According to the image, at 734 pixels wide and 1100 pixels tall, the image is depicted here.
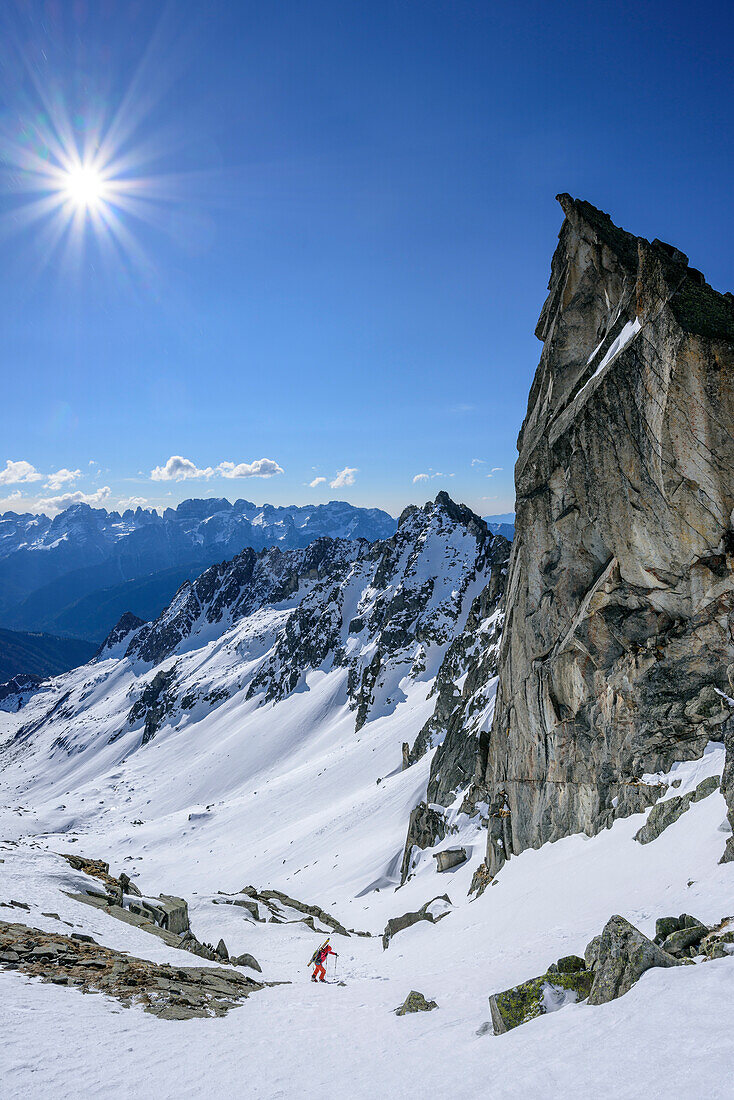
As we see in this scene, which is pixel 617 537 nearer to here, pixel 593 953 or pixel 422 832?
pixel 593 953

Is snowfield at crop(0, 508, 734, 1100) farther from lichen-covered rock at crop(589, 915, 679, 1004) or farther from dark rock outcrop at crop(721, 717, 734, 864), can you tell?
dark rock outcrop at crop(721, 717, 734, 864)

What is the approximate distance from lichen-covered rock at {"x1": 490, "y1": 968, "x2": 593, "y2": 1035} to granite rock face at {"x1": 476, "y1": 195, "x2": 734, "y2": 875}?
1219 centimetres

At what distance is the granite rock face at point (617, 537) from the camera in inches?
712

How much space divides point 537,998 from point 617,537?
16.9m

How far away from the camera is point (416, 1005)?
12.3 metres

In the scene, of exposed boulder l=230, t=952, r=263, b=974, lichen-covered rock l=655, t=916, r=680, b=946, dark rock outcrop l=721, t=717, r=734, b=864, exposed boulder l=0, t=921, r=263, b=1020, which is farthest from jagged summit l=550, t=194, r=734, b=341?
exposed boulder l=230, t=952, r=263, b=974

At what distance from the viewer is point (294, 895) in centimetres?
5009

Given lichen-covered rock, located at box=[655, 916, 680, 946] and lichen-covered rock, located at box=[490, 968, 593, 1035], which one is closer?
lichen-covered rock, located at box=[490, 968, 593, 1035]

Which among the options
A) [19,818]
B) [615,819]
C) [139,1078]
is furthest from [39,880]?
[19,818]

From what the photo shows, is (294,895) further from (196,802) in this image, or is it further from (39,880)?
(196,802)

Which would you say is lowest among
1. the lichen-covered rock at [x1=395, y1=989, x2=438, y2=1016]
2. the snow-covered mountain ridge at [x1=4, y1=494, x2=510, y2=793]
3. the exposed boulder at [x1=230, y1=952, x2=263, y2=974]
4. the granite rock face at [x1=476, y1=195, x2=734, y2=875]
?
the exposed boulder at [x1=230, y1=952, x2=263, y2=974]

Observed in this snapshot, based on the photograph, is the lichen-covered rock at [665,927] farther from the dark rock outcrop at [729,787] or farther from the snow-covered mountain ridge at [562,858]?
the dark rock outcrop at [729,787]

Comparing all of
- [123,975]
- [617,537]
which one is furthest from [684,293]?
[123,975]

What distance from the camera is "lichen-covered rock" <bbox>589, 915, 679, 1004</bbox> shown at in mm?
8141
